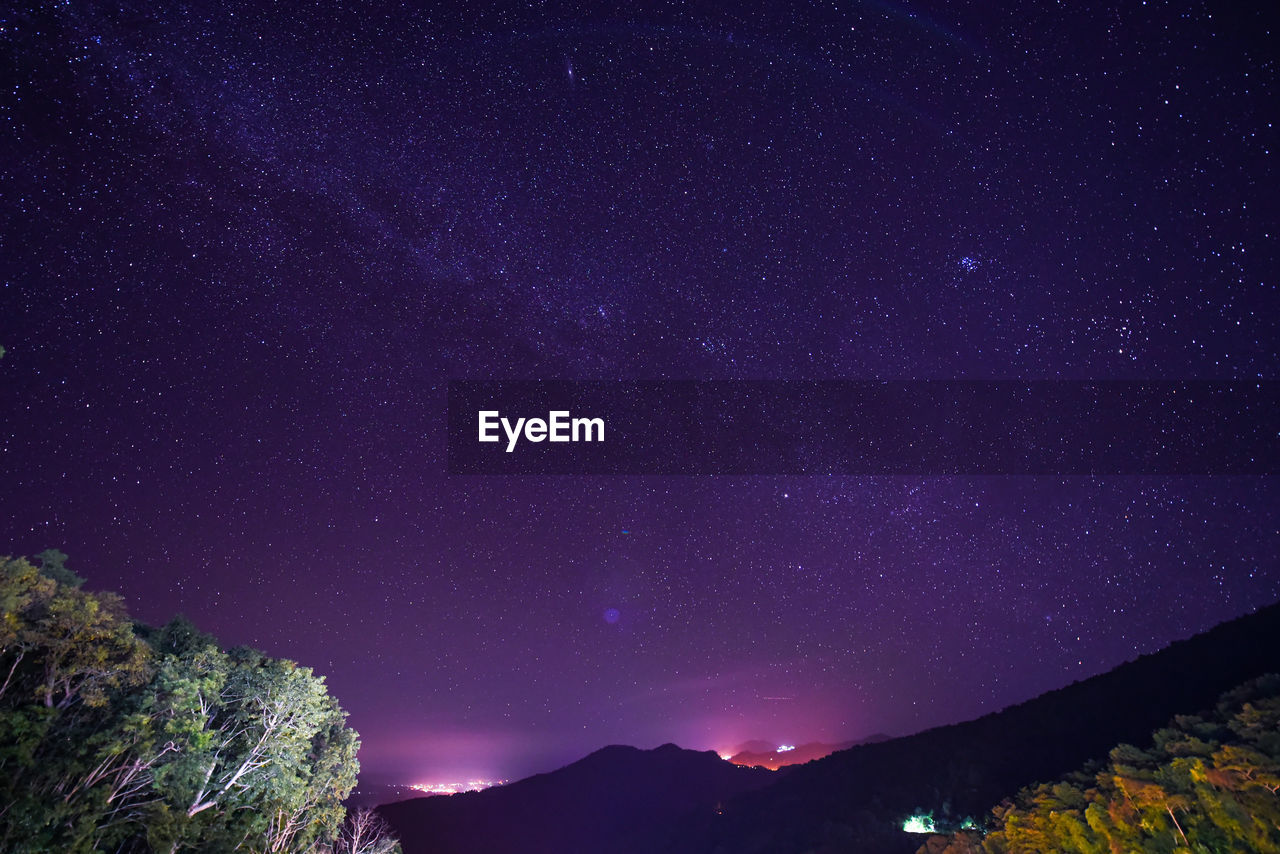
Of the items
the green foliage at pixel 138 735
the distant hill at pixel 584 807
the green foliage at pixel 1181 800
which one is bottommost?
→ the distant hill at pixel 584 807

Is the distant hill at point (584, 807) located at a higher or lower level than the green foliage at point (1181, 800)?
lower

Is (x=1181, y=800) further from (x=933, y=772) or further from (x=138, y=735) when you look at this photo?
(x=933, y=772)

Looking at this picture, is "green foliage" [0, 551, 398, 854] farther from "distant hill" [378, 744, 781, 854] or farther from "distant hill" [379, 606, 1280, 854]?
"distant hill" [378, 744, 781, 854]

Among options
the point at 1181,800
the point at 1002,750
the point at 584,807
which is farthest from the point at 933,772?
the point at 584,807

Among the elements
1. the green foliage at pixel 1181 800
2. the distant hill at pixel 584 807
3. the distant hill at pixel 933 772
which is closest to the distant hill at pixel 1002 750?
the distant hill at pixel 933 772

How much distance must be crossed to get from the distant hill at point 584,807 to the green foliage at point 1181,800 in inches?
3229

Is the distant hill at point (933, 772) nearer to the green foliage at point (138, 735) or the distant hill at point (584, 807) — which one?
the distant hill at point (584, 807)

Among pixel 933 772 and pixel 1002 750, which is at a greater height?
pixel 1002 750

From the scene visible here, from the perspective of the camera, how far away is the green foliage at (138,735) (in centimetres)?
1389

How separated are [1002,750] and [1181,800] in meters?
52.9

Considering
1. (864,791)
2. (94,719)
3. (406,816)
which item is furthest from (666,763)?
(94,719)

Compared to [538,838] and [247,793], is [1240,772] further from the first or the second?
[538,838]

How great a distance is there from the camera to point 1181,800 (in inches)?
1196

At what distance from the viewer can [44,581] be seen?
45.2 ft
